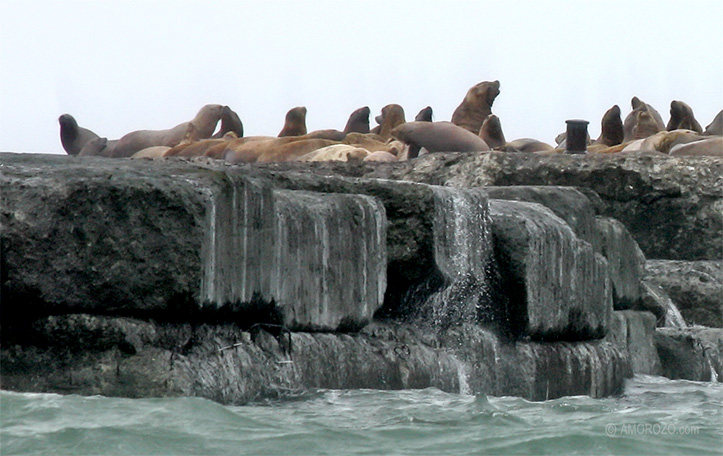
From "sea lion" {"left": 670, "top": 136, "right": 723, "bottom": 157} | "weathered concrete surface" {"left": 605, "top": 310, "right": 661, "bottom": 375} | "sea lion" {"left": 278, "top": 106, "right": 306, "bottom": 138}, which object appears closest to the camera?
"weathered concrete surface" {"left": 605, "top": 310, "right": 661, "bottom": 375}

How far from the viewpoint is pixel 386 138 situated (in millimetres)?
25750

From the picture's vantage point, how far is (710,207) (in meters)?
12.7

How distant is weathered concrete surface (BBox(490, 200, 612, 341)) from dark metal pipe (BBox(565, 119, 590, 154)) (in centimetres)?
592

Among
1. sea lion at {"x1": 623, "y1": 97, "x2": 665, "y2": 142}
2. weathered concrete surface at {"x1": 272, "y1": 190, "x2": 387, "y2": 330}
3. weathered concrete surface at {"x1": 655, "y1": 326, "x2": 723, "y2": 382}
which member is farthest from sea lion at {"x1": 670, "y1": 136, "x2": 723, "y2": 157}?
weathered concrete surface at {"x1": 272, "y1": 190, "x2": 387, "y2": 330}

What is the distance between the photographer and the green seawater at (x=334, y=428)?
5203 mm

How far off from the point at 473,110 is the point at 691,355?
1456 cm

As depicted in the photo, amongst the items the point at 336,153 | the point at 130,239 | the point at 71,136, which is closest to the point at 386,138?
the point at 71,136

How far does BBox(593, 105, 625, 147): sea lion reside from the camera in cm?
2398

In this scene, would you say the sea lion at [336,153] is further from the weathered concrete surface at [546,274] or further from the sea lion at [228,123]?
the weathered concrete surface at [546,274]

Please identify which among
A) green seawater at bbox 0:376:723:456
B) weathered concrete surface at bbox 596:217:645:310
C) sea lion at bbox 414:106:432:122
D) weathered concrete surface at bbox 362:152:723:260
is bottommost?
green seawater at bbox 0:376:723:456

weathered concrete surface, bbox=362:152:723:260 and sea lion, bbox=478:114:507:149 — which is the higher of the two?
sea lion, bbox=478:114:507:149

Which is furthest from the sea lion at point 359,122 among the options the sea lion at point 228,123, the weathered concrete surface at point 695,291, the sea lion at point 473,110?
the weathered concrete surface at point 695,291

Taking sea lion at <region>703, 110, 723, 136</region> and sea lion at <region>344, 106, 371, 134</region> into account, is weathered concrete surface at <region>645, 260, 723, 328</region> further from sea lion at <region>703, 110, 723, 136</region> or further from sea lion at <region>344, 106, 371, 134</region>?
sea lion at <region>344, 106, 371, 134</region>

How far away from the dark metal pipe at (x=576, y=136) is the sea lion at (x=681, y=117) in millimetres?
11670
